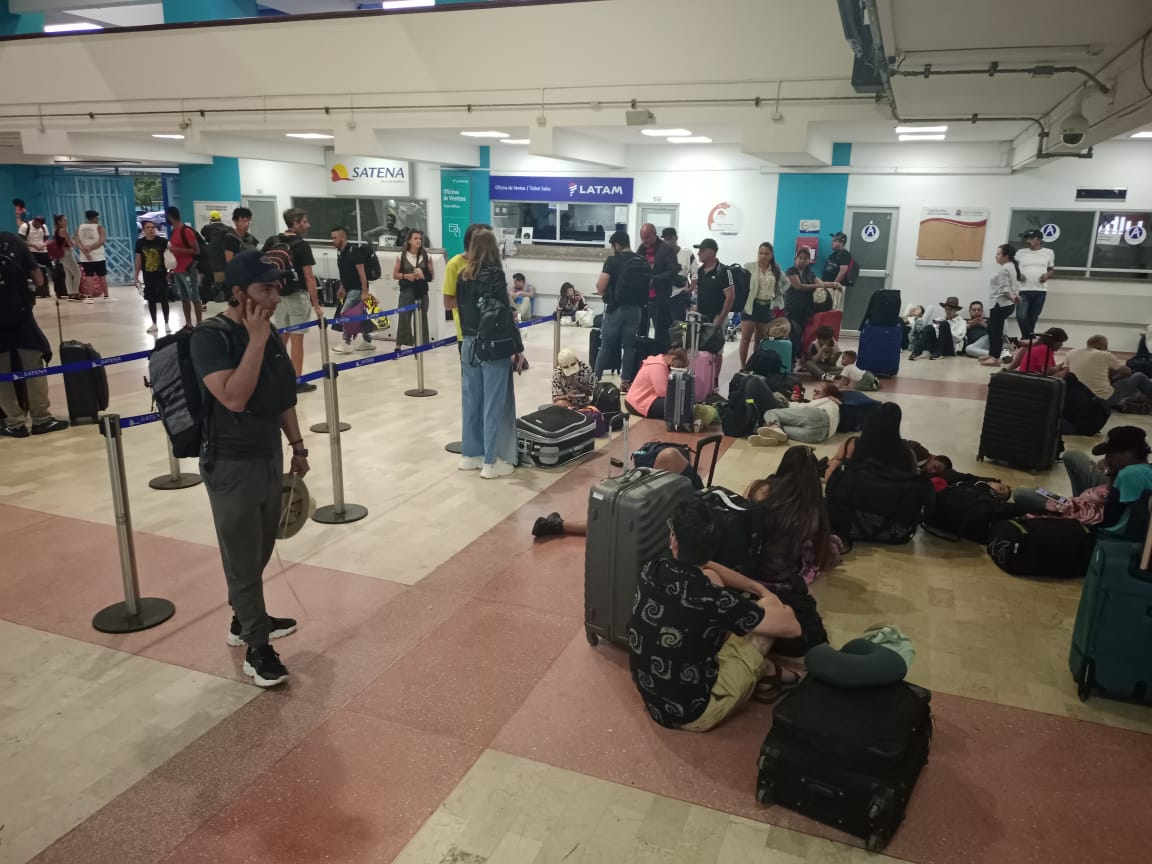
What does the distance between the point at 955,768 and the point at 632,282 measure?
6.87 meters

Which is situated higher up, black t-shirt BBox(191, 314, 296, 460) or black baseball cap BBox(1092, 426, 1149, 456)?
black t-shirt BBox(191, 314, 296, 460)

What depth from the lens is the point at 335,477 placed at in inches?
227

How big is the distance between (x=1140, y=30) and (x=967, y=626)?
13.9ft

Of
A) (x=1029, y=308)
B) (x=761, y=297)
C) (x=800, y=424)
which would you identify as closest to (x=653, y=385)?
(x=800, y=424)

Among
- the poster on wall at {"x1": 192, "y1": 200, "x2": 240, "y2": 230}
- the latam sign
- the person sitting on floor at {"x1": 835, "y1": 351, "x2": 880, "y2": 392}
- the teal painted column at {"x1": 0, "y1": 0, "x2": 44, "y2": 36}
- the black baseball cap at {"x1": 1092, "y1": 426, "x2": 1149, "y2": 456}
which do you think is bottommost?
the person sitting on floor at {"x1": 835, "y1": 351, "x2": 880, "y2": 392}

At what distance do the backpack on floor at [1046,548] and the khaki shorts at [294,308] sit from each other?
7315 mm

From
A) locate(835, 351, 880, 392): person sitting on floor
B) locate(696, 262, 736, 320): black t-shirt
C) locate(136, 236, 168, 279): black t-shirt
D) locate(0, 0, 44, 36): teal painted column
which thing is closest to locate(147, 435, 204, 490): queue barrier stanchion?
locate(696, 262, 736, 320): black t-shirt

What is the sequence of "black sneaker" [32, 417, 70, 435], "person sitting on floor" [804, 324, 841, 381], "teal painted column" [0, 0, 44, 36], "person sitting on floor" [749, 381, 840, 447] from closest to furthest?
1. "black sneaker" [32, 417, 70, 435]
2. "person sitting on floor" [749, 381, 840, 447]
3. "person sitting on floor" [804, 324, 841, 381]
4. "teal painted column" [0, 0, 44, 36]

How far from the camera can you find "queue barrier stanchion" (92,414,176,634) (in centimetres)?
416

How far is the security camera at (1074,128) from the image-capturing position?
280 inches

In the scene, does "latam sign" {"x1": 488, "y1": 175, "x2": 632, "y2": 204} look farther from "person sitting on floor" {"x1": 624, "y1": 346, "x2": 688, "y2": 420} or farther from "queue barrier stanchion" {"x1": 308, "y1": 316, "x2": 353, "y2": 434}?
"queue barrier stanchion" {"x1": 308, "y1": 316, "x2": 353, "y2": 434}

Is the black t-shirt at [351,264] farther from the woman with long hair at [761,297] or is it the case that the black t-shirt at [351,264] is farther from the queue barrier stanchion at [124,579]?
the queue barrier stanchion at [124,579]

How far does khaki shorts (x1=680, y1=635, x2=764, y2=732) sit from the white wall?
1356cm

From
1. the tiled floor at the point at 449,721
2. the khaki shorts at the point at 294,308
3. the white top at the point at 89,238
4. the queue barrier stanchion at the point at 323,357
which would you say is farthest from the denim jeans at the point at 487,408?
the white top at the point at 89,238
